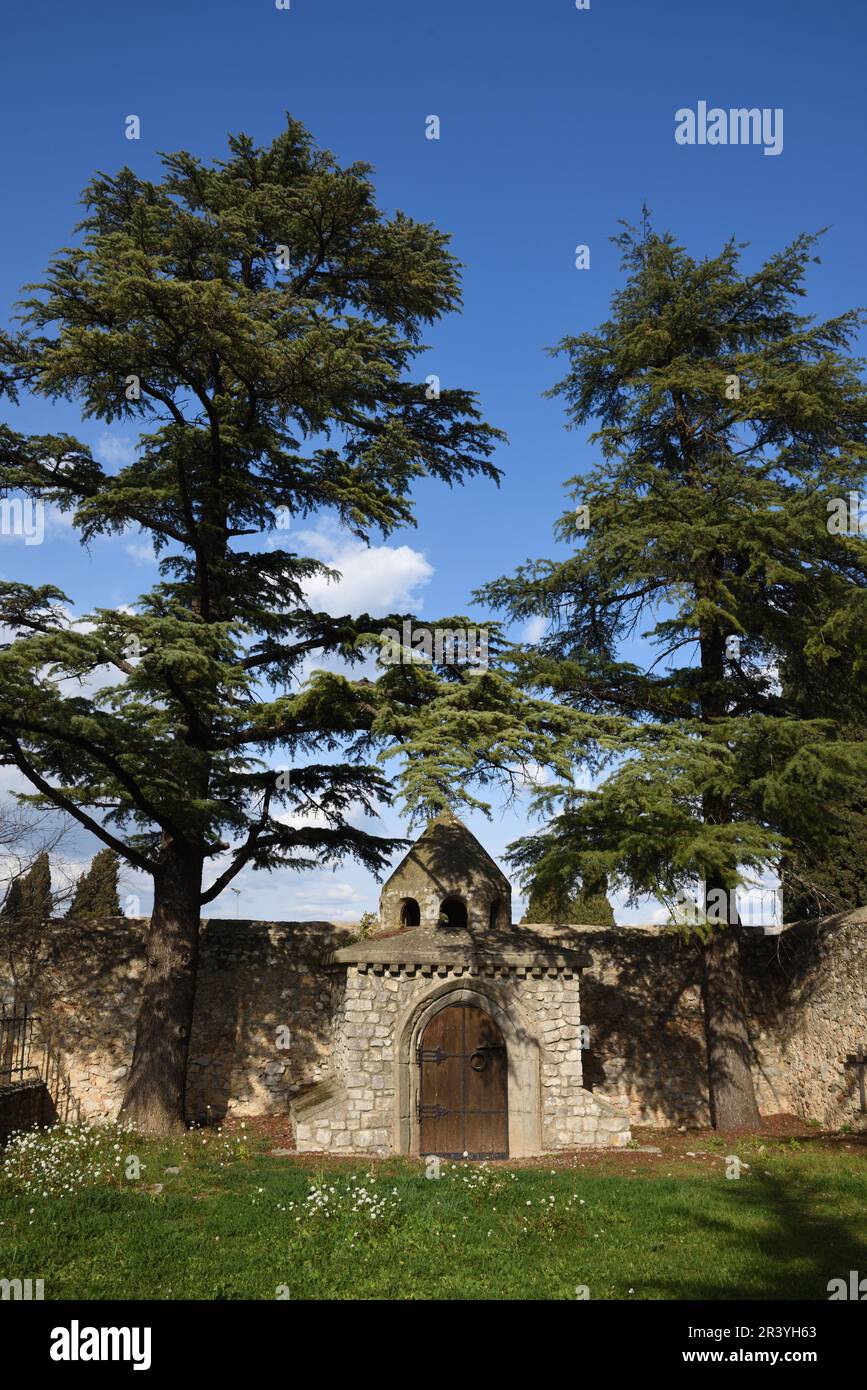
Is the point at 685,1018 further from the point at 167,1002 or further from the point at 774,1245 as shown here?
the point at 167,1002

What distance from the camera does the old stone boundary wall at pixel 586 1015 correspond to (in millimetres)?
15430

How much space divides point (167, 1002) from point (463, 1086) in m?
4.71

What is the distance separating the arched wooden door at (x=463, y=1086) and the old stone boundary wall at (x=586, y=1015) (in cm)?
189

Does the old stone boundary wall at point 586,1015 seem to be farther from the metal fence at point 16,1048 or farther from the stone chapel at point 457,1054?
the stone chapel at point 457,1054

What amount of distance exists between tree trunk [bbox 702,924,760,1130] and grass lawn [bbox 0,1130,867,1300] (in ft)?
9.02

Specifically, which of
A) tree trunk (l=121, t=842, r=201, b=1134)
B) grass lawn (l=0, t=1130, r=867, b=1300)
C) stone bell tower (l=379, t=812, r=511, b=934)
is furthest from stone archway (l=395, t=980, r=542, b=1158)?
tree trunk (l=121, t=842, r=201, b=1134)

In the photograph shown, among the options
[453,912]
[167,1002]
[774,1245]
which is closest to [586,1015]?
[453,912]

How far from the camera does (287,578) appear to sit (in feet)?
52.5

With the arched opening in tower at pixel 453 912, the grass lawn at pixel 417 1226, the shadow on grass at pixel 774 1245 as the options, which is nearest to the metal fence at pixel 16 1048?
the grass lawn at pixel 417 1226

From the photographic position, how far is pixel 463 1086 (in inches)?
527

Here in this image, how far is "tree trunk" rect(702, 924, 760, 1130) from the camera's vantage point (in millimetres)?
15188
